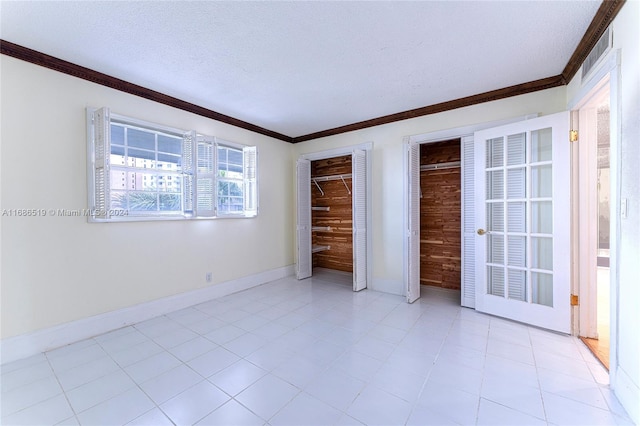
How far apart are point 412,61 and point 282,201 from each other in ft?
10.4

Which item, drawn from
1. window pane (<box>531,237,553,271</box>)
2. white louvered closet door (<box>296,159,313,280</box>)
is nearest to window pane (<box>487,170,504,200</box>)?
window pane (<box>531,237,553,271</box>)

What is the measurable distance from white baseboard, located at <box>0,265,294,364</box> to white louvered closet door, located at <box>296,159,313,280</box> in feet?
3.98

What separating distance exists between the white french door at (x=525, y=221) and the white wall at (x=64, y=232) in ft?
12.0

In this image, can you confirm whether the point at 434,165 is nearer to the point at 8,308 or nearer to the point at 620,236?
the point at 620,236

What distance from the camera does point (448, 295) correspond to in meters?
3.94

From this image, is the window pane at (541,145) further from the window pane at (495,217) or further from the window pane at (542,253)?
the window pane at (542,253)

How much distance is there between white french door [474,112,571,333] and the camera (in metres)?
2.67

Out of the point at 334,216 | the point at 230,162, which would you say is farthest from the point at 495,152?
the point at 230,162

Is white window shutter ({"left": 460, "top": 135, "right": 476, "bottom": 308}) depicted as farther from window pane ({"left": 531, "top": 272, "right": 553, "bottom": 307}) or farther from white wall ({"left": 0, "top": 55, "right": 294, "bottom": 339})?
white wall ({"left": 0, "top": 55, "right": 294, "bottom": 339})

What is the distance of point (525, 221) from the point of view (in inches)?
115

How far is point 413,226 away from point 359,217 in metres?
0.85

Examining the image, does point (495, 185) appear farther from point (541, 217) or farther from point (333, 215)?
point (333, 215)

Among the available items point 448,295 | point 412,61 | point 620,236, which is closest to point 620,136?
point 620,236

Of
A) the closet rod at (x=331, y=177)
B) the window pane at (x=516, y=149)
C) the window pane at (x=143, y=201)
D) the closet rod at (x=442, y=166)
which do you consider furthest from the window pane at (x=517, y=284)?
the window pane at (x=143, y=201)
